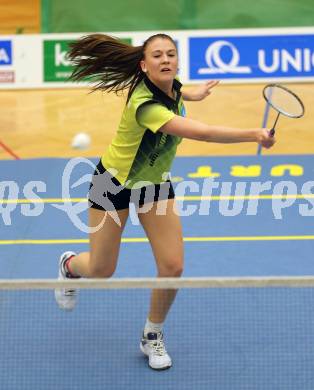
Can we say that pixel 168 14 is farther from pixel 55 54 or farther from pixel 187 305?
pixel 187 305

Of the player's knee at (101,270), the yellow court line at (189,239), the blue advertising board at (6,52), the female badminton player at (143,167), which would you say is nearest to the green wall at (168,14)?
the blue advertising board at (6,52)

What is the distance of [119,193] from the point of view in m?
4.61

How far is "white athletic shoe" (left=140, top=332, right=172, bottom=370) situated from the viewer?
15.5 feet

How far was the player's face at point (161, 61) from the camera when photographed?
171 inches

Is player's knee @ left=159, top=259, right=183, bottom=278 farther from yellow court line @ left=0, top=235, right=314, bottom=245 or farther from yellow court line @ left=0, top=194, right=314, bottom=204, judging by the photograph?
yellow court line @ left=0, top=194, right=314, bottom=204

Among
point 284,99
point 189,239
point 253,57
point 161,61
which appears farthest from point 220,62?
point 161,61

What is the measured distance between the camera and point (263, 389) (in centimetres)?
439

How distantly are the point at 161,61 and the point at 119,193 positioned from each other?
80 cm

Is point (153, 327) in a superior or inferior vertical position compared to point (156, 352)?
superior

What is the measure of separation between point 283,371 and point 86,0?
8.81 m

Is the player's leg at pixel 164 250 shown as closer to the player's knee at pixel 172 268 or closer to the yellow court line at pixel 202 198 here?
the player's knee at pixel 172 268

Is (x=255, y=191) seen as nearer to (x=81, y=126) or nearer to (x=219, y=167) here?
(x=219, y=167)

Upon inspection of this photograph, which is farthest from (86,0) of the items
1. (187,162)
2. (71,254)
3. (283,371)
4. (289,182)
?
(283,371)

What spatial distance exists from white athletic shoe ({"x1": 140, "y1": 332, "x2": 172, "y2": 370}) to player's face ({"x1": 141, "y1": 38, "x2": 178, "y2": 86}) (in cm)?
152
